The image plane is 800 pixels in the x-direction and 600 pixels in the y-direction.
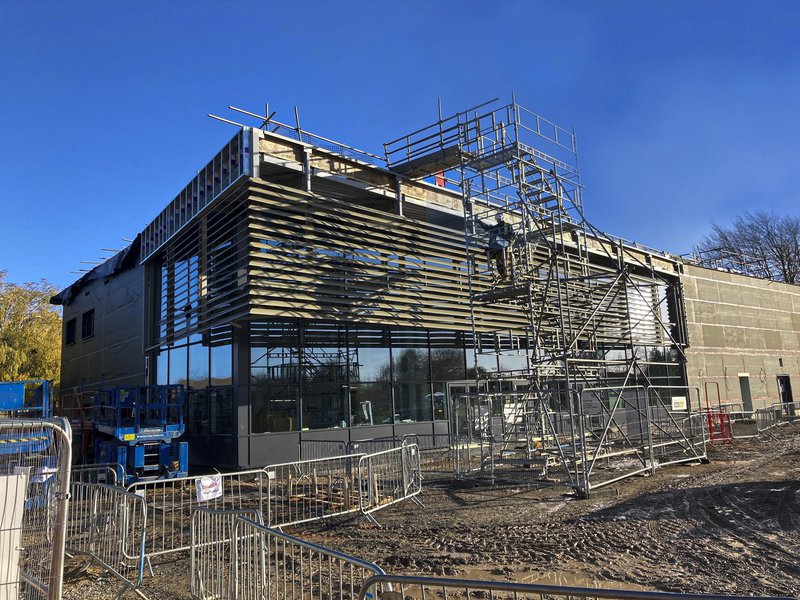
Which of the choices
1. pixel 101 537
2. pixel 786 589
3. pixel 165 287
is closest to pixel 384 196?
pixel 165 287

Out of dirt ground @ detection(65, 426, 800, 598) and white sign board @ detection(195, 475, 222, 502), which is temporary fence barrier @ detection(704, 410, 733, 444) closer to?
dirt ground @ detection(65, 426, 800, 598)

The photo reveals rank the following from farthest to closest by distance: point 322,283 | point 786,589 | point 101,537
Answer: point 322,283 < point 101,537 < point 786,589

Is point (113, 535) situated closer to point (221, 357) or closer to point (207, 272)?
point (221, 357)

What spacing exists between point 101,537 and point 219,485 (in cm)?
178

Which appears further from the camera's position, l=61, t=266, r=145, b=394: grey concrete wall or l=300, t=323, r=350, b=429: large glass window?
l=61, t=266, r=145, b=394: grey concrete wall

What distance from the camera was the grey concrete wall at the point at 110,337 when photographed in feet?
78.4

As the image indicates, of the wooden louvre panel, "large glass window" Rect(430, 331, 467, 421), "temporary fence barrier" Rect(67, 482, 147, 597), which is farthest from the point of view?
"large glass window" Rect(430, 331, 467, 421)

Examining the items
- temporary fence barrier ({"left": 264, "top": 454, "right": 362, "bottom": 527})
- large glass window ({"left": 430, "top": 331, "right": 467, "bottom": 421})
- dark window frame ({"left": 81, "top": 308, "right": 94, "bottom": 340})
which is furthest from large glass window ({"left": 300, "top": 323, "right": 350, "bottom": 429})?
dark window frame ({"left": 81, "top": 308, "right": 94, "bottom": 340})

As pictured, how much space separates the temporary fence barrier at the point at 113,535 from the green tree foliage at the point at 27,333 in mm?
32978

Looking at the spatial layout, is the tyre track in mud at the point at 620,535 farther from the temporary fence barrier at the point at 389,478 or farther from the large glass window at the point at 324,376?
the large glass window at the point at 324,376

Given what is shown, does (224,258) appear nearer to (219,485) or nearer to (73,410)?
(219,485)

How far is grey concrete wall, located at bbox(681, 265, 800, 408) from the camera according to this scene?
110ft

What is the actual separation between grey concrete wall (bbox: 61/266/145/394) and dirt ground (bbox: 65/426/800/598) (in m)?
15.6

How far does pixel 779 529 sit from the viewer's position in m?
9.23
